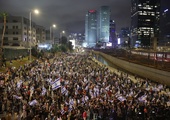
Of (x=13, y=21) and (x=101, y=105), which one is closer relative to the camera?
(x=101, y=105)

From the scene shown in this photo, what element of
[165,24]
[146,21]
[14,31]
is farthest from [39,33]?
[146,21]

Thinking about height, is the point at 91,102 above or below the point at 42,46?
below

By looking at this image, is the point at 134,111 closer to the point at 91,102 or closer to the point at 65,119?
the point at 91,102

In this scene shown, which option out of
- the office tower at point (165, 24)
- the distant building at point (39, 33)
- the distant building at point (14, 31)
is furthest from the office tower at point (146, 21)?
the distant building at point (14, 31)

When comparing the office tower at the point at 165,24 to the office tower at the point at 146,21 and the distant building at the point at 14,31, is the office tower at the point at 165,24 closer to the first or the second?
the office tower at the point at 146,21

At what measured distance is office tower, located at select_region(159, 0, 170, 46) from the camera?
13225cm

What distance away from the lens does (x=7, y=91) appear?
55.6ft

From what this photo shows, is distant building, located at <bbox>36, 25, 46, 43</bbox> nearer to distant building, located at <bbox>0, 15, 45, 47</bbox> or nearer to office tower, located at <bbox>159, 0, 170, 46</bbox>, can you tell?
distant building, located at <bbox>0, 15, 45, 47</bbox>

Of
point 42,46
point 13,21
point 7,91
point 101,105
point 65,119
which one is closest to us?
point 65,119

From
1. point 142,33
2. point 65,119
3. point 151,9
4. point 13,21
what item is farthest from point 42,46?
point 151,9

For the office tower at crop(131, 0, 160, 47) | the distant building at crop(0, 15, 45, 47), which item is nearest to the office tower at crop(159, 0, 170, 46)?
the office tower at crop(131, 0, 160, 47)

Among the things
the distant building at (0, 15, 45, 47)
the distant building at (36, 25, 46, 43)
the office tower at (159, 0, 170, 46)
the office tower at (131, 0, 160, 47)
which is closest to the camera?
the distant building at (0, 15, 45, 47)

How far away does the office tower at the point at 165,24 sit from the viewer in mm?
132250

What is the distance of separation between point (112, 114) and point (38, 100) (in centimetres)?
569
